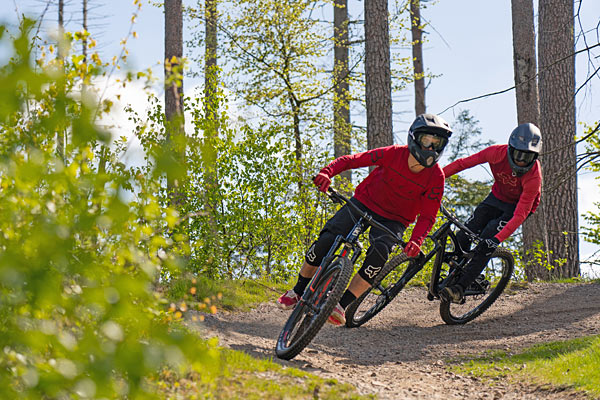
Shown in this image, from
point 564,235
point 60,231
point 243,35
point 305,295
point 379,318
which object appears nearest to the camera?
point 60,231

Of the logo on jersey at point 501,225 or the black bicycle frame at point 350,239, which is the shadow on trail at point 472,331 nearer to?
the black bicycle frame at point 350,239

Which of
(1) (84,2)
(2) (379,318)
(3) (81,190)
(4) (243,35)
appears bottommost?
(2) (379,318)

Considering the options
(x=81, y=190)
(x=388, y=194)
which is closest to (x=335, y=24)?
(x=388, y=194)

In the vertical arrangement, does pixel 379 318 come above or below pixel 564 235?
below

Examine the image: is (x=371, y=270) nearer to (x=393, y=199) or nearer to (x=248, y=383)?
(x=393, y=199)

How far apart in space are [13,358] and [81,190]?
79 centimetres

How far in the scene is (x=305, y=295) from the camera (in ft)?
19.3

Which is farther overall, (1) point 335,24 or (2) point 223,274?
(1) point 335,24

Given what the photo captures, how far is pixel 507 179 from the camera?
7.85 m

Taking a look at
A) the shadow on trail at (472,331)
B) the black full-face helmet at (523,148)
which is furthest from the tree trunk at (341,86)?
the black full-face helmet at (523,148)

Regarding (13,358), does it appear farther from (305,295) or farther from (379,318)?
(379,318)

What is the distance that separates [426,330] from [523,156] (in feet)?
8.70

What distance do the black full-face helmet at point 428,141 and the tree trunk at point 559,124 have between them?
268 inches

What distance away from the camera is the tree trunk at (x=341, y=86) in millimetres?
18031
